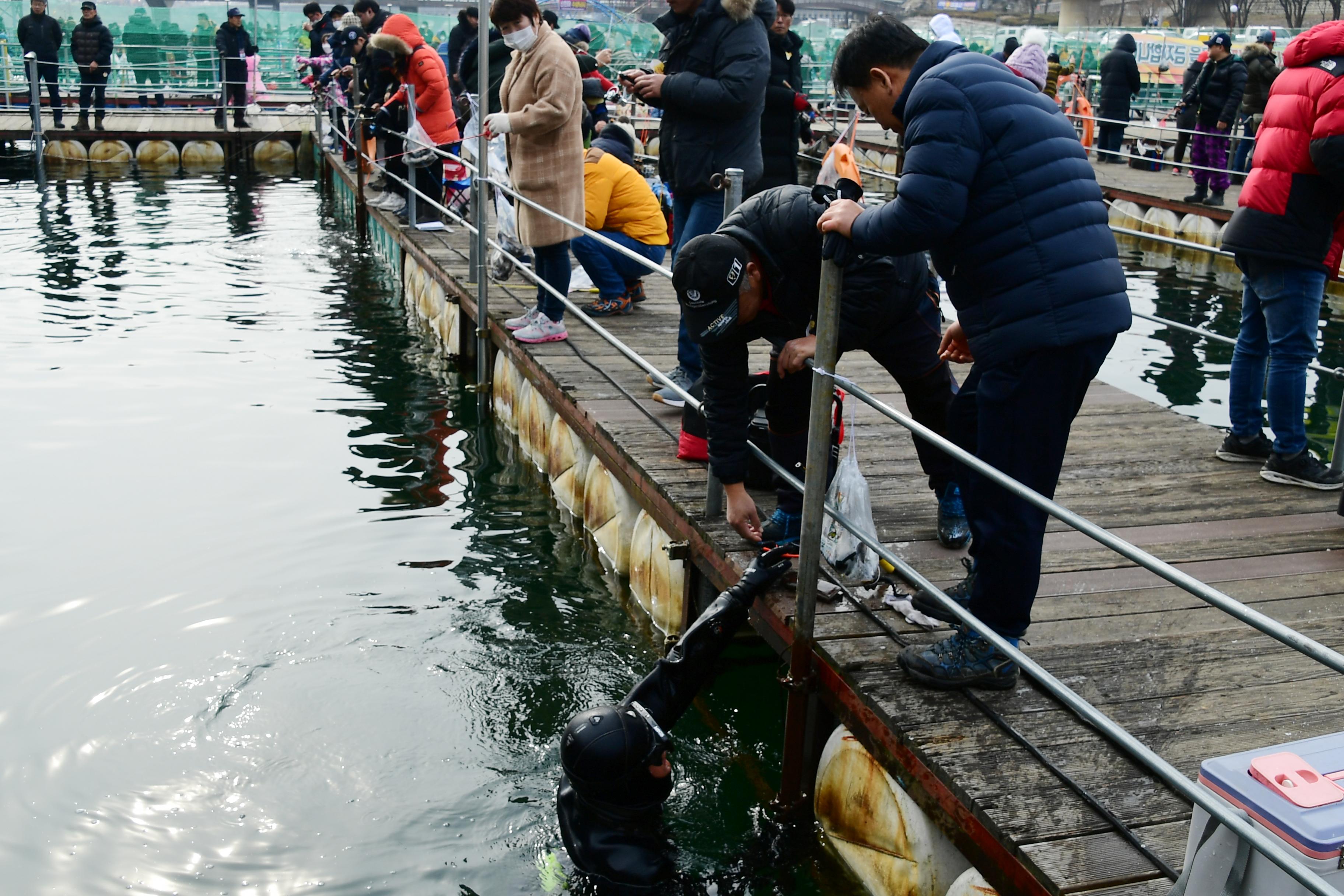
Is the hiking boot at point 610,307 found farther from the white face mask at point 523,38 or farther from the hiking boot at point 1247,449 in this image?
the hiking boot at point 1247,449

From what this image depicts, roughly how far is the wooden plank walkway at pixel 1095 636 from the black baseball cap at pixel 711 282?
948mm

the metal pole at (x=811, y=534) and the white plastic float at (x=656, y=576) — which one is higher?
the metal pole at (x=811, y=534)

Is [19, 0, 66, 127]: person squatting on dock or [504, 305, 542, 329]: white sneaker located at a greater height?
[19, 0, 66, 127]: person squatting on dock

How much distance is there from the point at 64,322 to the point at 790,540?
28.6 ft

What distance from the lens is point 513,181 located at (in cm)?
689

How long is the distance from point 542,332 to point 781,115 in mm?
1934

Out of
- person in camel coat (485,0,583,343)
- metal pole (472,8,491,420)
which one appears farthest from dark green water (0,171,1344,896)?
person in camel coat (485,0,583,343)

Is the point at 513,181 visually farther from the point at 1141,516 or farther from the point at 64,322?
the point at 64,322

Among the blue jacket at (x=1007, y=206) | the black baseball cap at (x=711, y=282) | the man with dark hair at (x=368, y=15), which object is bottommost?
the black baseball cap at (x=711, y=282)

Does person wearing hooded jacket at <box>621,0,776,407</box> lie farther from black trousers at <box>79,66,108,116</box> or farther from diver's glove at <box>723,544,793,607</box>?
black trousers at <box>79,66,108,116</box>

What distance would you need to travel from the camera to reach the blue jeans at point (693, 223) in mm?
5539

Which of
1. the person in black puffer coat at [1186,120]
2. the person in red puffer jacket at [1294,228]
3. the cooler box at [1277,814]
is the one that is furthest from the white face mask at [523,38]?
the person in black puffer coat at [1186,120]

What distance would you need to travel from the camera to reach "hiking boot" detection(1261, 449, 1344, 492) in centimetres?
492

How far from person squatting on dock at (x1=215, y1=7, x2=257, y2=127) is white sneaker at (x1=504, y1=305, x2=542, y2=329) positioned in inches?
672
